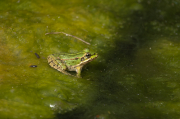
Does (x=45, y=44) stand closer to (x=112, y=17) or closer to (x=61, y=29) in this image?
(x=61, y=29)

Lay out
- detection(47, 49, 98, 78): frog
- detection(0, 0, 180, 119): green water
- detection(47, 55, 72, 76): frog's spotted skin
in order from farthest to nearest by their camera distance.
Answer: detection(47, 49, 98, 78): frog < detection(47, 55, 72, 76): frog's spotted skin < detection(0, 0, 180, 119): green water

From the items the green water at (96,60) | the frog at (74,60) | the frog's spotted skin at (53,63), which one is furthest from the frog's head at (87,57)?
the frog's spotted skin at (53,63)

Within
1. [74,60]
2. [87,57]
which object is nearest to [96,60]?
[87,57]

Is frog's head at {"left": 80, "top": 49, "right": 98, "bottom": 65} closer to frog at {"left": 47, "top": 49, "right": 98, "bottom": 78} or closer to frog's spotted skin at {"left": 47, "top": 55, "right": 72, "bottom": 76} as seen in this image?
frog at {"left": 47, "top": 49, "right": 98, "bottom": 78}

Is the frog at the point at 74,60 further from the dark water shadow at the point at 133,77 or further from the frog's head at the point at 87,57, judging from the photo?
the dark water shadow at the point at 133,77

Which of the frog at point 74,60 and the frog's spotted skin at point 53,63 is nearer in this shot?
the frog's spotted skin at point 53,63

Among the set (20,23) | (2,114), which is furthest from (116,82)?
(20,23)

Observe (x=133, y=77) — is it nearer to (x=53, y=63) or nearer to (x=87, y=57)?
(x=87, y=57)

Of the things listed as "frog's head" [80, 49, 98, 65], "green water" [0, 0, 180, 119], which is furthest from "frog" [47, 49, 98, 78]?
"green water" [0, 0, 180, 119]
